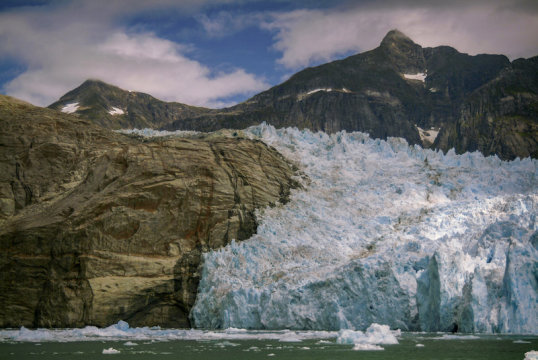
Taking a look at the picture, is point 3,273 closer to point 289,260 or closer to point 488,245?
A: point 289,260

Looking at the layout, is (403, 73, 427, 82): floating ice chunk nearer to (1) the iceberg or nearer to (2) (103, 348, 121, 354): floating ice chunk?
(1) the iceberg

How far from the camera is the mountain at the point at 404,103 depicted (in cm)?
10650

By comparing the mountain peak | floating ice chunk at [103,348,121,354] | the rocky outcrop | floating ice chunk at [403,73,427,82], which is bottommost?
floating ice chunk at [103,348,121,354]

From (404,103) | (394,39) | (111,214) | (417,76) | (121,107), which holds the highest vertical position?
(394,39)

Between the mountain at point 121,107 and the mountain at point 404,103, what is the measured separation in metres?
0.67

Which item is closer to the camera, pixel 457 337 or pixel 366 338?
pixel 366 338

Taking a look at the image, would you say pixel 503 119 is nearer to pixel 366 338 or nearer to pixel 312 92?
pixel 312 92

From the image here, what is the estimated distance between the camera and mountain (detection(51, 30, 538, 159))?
106500mm

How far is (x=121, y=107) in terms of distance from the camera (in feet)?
470

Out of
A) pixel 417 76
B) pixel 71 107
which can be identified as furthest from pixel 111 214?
pixel 417 76

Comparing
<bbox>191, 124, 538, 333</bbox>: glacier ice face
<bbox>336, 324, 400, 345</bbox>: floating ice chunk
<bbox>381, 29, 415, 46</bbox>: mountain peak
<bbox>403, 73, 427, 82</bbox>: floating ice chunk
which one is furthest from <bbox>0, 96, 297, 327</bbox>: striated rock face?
<bbox>381, 29, 415, 46</bbox>: mountain peak

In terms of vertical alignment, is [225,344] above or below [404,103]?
below

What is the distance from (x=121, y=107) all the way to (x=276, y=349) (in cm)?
12728

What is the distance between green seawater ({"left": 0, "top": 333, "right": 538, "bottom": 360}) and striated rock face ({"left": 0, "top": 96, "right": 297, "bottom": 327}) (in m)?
10.1
